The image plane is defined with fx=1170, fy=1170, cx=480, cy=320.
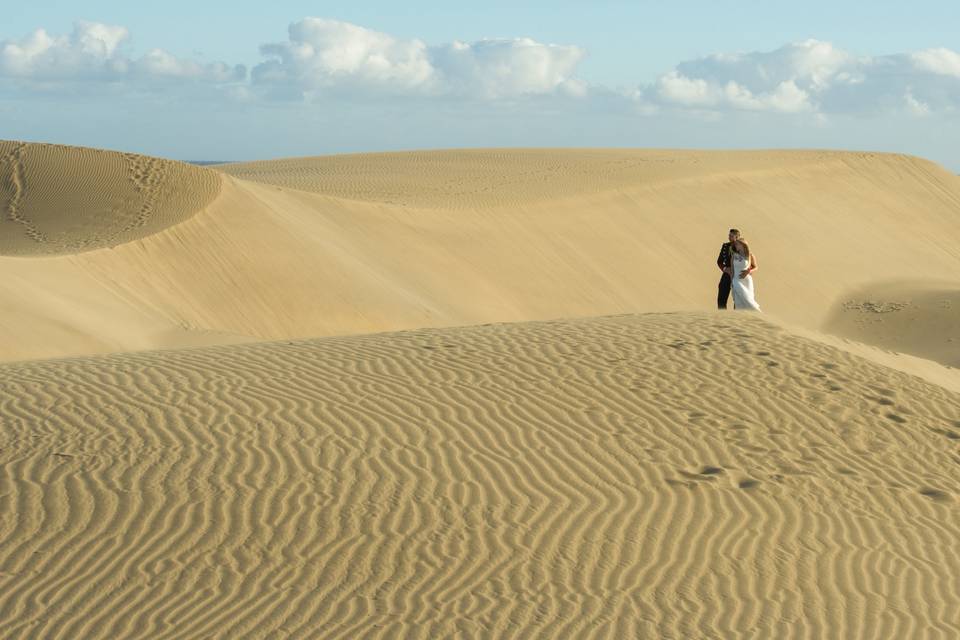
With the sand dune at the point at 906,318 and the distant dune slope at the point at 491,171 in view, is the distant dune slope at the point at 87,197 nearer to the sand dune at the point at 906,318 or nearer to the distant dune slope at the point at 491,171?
the distant dune slope at the point at 491,171

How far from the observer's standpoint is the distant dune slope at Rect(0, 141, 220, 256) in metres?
23.9

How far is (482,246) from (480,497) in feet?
71.8

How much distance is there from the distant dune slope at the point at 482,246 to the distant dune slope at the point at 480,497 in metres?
7.63

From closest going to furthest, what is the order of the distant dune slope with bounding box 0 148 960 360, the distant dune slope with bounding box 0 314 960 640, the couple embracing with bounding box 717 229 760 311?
the distant dune slope with bounding box 0 314 960 640
the couple embracing with bounding box 717 229 760 311
the distant dune slope with bounding box 0 148 960 360

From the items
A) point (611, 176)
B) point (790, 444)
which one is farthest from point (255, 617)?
point (611, 176)

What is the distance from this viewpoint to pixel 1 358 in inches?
603

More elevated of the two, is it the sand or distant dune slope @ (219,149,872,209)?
the sand

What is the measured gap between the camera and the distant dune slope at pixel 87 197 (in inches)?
941

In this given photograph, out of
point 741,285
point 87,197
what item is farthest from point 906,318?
point 87,197

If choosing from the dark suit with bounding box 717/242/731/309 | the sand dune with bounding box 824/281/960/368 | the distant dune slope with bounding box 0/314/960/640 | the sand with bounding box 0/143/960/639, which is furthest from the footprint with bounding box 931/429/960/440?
the sand dune with bounding box 824/281/960/368

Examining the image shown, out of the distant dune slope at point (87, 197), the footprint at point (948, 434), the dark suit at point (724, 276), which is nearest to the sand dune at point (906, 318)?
the dark suit at point (724, 276)

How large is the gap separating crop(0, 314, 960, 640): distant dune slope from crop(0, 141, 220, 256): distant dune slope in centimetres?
1334

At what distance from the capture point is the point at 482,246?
29531 mm

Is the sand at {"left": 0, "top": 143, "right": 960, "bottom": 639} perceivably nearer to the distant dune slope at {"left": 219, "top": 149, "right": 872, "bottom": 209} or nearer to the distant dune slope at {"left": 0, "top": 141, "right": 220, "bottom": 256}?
the distant dune slope at {"left": 0, "top": 141, "right": 220, "bottom": 256}
